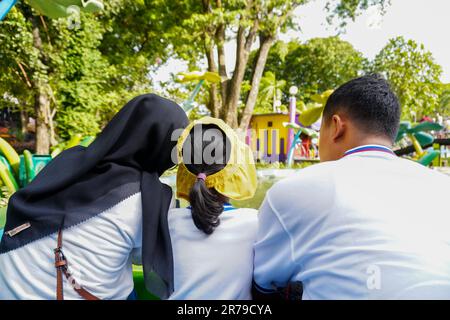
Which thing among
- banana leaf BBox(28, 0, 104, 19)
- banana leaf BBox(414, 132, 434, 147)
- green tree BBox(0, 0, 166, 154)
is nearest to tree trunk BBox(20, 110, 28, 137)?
green tree BBox(0, 0, 166, 154)

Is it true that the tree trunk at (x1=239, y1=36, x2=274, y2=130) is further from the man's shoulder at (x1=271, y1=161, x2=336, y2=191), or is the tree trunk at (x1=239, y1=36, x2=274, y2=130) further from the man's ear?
the man's shoulder at (x1=271, y1=161, x2=336, y2=191)

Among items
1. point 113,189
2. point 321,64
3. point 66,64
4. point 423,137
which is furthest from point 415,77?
point 321,64

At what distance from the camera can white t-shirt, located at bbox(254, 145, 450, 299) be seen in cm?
92

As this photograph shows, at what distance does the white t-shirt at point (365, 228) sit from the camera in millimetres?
917

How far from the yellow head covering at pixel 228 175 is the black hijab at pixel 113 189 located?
0.10 meters

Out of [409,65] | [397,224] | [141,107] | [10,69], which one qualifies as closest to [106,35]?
[10,69]

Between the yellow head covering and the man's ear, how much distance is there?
36 cm

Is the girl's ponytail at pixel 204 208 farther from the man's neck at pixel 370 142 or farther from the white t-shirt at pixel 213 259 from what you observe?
the man's neck at pixel 370 142

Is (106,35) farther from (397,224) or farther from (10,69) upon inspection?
(397,224)

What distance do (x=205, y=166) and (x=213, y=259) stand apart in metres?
0.34

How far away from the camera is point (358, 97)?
1309 millimetres

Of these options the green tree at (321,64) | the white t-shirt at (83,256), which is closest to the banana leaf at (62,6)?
the white t-shirt at (83,256)

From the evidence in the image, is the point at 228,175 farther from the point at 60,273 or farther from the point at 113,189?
the point at 60,273

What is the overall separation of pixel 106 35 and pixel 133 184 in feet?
34.4
